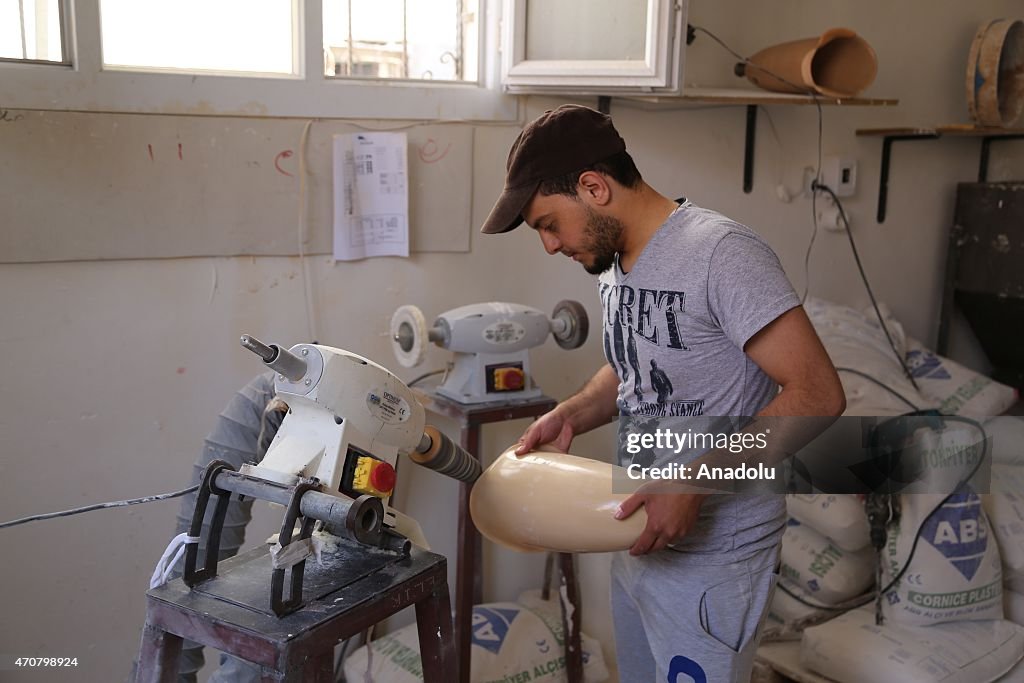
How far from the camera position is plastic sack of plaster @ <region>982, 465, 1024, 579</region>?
93.7 inches

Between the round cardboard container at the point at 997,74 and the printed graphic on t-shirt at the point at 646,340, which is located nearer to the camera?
the printed graphic on t-shirt at the point at 646,340

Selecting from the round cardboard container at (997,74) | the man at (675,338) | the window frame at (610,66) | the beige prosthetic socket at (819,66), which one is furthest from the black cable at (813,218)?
the man at (675,338)

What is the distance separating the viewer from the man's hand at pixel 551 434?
5.49ft

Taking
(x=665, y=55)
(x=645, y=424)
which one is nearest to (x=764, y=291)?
(x=645, y=424)

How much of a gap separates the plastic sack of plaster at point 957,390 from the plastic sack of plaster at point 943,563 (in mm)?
635

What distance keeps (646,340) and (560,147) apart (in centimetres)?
34

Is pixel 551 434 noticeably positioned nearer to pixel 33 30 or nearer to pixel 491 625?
pixel 491 625

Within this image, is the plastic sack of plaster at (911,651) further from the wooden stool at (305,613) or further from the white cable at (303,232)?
the white cable at (303,232)

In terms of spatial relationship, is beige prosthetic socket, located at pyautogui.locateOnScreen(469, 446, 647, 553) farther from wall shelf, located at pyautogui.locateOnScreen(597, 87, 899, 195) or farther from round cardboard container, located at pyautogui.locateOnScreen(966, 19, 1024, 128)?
round cardboard container, located at pyautogui.locateOnScreen(966, 19, 1024, 128)

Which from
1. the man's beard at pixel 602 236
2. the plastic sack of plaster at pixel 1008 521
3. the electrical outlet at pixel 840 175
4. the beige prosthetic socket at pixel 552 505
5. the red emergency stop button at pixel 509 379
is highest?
the electrical outlet at pixel 840 175

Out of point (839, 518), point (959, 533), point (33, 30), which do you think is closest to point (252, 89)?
point (33, 30)

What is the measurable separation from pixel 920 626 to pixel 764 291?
54.7 inches

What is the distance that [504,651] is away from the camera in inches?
92.6

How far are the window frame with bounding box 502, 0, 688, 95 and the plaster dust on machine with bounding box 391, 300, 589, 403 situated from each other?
1.92 feet
